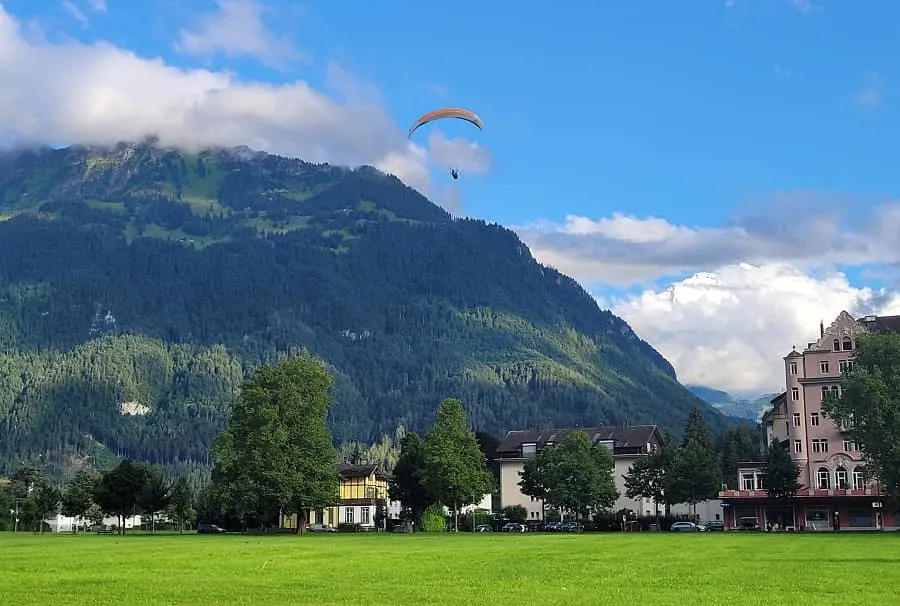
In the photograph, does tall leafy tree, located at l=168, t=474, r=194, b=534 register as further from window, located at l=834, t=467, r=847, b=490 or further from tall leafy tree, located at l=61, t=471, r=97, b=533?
window, located at l=834, t=467, r=847, b=490

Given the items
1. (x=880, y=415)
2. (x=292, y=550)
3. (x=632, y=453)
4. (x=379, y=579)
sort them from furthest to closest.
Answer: (x=632, y=453)
(x=880, y=415)
(x=292, y=550)
(x=379, y=579)

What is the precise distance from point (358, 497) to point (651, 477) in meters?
62.9

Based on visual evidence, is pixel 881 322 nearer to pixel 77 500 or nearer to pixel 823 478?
pixel 823 478

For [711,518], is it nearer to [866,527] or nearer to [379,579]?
[866,527]

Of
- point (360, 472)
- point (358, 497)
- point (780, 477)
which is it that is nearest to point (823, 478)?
point (780, 477)

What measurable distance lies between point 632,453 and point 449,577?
130611mm

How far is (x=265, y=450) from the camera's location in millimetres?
101062

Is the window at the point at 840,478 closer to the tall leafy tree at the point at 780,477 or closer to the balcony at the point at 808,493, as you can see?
the balcony at the point at 808,493

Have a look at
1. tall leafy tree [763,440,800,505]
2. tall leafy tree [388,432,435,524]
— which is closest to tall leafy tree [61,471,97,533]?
tall leafy tree [388,432,435,524]

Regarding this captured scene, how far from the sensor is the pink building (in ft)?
388

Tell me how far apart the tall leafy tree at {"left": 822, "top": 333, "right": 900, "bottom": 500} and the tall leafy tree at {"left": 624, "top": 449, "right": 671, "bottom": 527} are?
3057cm

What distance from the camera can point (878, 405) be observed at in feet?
291

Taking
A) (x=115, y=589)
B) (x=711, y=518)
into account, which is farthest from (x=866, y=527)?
(x=115, y=589)

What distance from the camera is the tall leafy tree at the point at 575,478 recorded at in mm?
117500
